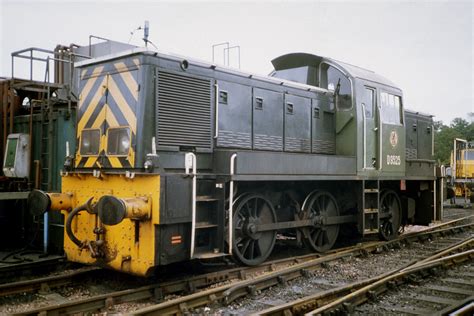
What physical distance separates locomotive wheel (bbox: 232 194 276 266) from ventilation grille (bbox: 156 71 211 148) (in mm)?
1152

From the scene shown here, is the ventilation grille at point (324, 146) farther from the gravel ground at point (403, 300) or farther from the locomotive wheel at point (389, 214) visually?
the gravel ground at point (403, 300)

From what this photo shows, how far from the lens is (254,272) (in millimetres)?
6938

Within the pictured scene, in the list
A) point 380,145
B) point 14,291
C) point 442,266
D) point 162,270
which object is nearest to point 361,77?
point 380,145

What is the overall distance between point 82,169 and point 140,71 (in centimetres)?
183

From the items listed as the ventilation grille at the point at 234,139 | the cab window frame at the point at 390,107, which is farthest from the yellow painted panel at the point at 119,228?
the cab window frame at the point at 390,107

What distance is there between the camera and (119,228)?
581 centimetres

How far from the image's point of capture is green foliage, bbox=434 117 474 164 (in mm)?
38781

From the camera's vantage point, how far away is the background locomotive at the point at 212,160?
5703 mm

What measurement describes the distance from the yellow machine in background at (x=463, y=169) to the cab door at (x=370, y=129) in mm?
16220

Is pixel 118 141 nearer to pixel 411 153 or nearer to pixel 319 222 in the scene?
pixel 319 222

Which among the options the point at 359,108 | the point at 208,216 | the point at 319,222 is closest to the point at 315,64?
the point at 359,108

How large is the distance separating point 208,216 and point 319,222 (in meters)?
2.79

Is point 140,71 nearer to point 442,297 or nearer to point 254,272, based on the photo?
point 254,272

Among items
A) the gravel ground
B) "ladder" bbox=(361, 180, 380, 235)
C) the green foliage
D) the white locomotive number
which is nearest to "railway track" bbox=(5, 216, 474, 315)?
"ladder" bbox=(361, 180, 380, 235)
